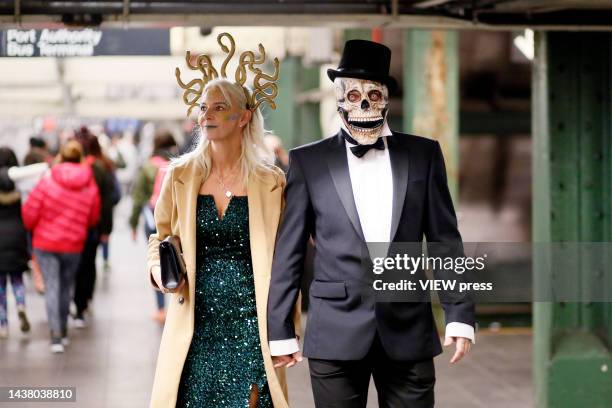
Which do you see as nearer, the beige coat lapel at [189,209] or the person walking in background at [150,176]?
the beige coat lapel at [189,209]

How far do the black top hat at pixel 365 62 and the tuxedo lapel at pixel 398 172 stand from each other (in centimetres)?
24

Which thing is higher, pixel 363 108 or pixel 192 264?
pixel 363 108

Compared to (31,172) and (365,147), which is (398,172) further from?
(31,172)

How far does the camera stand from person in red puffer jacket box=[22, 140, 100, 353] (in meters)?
10.8

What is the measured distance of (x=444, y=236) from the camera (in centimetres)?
452

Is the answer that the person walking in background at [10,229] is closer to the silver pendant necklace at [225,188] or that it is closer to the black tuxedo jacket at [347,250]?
the silver pendant necklace at [225,188]

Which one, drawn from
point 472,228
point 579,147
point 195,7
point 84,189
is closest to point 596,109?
point 579,147

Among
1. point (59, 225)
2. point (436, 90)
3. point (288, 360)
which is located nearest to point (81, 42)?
point (288, 360)

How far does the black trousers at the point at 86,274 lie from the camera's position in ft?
40.1

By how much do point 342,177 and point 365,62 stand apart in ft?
1.52

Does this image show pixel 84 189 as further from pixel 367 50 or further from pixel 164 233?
pixel 367 50

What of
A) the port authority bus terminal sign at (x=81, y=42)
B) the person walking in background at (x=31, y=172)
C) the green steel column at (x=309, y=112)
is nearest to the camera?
the port authority bus terminal sign at (x=81, y=42)

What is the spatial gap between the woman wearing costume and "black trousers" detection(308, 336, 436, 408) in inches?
16.9

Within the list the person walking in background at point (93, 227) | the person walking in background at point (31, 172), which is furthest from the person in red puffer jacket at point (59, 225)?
the person walking in background at point (93, 227)
